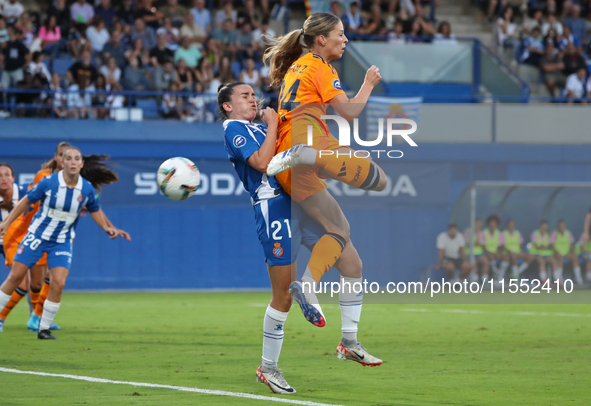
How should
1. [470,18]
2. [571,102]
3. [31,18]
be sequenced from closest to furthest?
[31,18]
[571,102]
[470,18]

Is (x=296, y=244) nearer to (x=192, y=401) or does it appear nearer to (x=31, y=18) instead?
(x=192, y=401)

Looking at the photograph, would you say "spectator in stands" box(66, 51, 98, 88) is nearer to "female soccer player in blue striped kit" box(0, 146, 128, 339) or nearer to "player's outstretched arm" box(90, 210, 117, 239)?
"player's outstretched arm" box(90, 210, 117, 239)

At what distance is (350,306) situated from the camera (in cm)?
595

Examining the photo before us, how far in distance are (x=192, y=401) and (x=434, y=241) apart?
513 inches

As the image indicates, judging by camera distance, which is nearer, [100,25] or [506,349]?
[506,349]

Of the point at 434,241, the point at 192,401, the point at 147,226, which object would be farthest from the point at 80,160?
the point at 434,241

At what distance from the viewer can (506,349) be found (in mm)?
7770

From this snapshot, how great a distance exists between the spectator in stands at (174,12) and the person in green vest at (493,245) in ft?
29.3

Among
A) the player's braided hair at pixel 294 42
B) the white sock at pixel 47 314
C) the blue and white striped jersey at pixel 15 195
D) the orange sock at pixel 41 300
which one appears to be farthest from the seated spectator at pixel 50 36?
the player's braided hair at pixel 294 42

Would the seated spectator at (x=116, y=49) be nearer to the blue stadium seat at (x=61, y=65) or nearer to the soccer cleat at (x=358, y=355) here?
A: the blue stadium seat at (x=61, y=65)

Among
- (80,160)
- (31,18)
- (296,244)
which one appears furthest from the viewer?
(31,18)

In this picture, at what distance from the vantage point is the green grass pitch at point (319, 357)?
5316 millimetres

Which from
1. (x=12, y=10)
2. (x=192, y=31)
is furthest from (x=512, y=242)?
(x=12, y=10)

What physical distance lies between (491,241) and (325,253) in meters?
12.4
